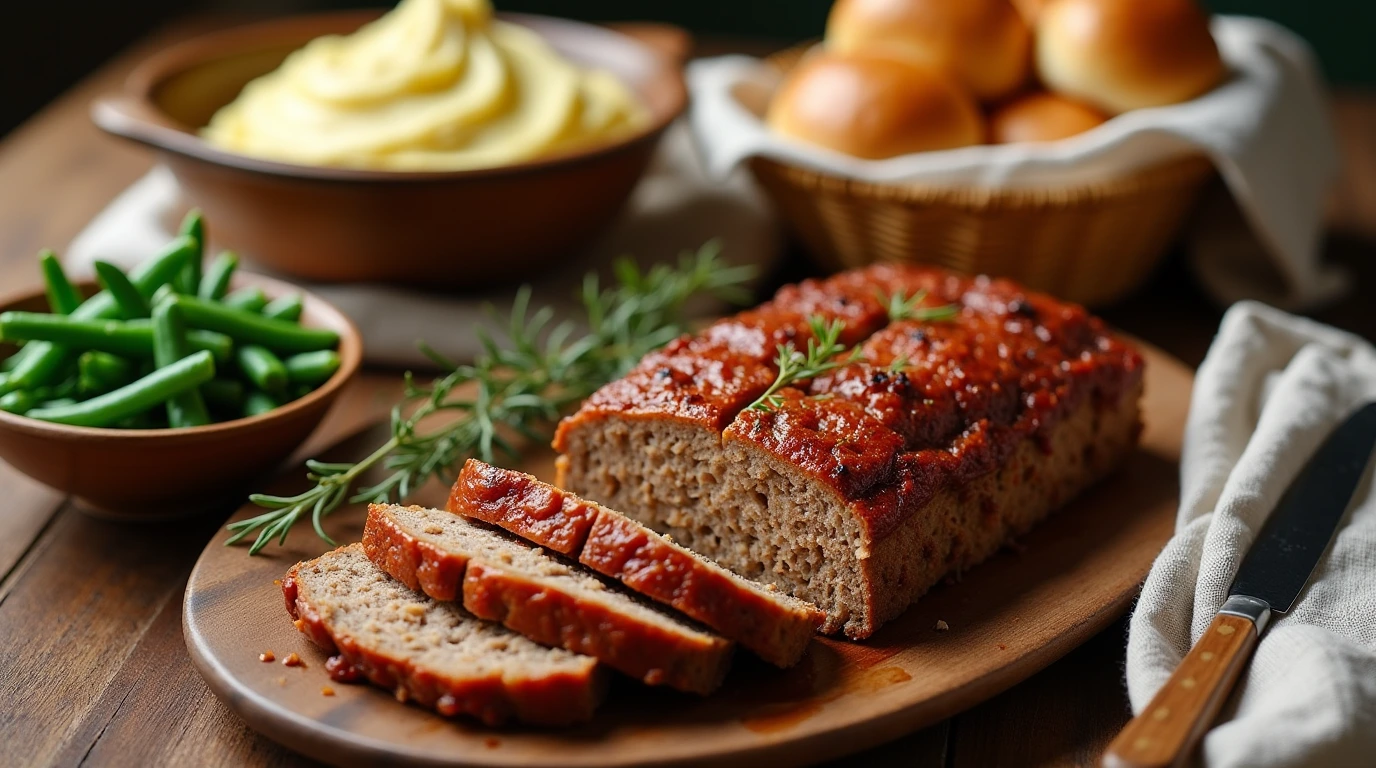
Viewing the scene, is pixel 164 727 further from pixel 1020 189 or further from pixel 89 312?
pixel 1020 189

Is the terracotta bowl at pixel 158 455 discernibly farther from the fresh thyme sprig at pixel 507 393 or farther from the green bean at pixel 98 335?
the green bean at pixel 98 335

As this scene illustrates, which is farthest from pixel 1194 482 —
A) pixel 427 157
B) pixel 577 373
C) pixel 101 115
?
pixel 101 115

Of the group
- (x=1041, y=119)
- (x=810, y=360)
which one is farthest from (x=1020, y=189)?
(x=810, y=360)

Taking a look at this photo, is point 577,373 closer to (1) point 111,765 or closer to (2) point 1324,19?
(1) point 111,765

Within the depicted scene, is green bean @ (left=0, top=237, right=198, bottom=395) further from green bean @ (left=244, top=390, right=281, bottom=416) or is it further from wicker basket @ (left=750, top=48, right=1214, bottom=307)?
wicker basket @ (left=750, top=48, right=1214, bottom=307)

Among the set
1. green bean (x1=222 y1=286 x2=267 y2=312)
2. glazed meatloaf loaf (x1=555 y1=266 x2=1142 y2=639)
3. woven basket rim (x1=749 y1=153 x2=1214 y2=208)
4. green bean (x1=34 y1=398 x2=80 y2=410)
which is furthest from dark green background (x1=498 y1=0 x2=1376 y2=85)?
green bean (x1=34 y1=398 x2=80 y2=410)

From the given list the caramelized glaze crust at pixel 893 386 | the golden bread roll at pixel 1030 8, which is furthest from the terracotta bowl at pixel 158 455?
the golden bread roll at pixel 1030 8
